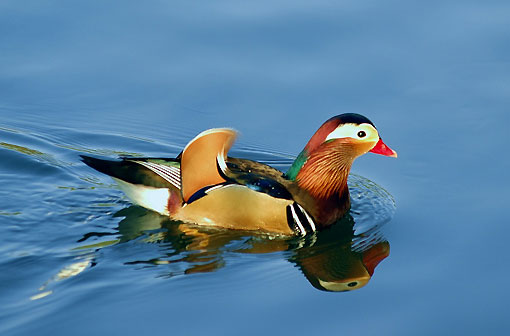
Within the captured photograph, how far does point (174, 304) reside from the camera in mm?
6836

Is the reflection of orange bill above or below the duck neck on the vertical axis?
below

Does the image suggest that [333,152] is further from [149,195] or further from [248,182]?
[149,195]

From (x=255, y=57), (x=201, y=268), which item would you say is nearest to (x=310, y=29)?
(x=255, y=57)

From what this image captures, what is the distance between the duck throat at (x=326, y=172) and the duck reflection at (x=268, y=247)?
0.27 meters

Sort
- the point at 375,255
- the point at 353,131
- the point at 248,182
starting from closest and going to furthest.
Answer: the point at 375,255 < the point at 248,182 < the point at 353,131

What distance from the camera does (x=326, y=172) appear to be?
855cm

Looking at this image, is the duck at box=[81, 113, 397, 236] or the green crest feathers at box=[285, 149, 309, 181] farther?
the green crest feathers at box=[285, 149, 309, 181]

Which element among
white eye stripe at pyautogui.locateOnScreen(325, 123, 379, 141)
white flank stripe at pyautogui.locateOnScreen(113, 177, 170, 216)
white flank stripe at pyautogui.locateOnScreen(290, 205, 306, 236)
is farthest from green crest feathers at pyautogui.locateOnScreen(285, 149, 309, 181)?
white flank stripe at pyautogui.locateOnScreen(113, 177, 170, 216)

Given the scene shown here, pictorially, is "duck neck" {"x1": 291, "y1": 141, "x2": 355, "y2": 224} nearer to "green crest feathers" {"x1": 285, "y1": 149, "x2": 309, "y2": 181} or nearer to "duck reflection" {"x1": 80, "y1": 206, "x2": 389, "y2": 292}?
"green crest feathers" {"x1": 285, "y1": 149, "x2": 309, "y2": 181}

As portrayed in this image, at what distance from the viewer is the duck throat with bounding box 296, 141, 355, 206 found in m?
8.55

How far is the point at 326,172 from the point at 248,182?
722 mm

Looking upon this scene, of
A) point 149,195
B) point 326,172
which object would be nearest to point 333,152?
point 326,172

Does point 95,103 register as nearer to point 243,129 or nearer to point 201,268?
point 243,129

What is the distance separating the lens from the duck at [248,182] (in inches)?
326
